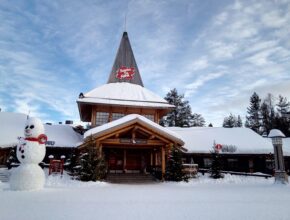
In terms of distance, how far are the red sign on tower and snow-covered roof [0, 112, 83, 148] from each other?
7871 millimetres

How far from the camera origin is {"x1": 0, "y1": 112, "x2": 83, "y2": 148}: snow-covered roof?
20562mm

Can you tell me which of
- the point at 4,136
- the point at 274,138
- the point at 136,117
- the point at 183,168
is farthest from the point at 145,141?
the point at 4,136

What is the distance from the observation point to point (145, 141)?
1667 cm

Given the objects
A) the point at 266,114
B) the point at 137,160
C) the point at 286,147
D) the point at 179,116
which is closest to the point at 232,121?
the point at 266,114

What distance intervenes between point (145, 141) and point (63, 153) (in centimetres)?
988

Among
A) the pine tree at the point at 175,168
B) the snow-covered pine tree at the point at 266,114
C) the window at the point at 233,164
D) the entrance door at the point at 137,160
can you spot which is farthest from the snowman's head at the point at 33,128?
the snow-covered pine tree at the point at 266,114

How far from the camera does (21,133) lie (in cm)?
2177

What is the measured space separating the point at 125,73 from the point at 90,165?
14079mm

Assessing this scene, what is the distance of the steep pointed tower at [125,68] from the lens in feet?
86.0

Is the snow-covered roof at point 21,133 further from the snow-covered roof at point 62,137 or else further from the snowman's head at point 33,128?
the snowman's head at point 33,128

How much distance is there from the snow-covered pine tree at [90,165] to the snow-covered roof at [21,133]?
5735 millimetres

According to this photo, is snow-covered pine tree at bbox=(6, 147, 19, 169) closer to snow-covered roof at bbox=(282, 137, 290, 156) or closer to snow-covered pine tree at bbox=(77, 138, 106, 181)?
snow-covered pine tree at bbox=(77, 138, 106, 181)

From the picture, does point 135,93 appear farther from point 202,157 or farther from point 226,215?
point 226,215

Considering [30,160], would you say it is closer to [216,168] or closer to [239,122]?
[216,168]
